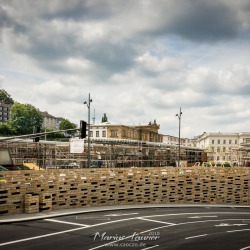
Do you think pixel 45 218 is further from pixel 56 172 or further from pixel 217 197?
pixel 217 197

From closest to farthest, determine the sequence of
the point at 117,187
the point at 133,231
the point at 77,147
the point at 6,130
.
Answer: the point at 133,231
the point at 117,187
the point at 77,147
the point at 6,130

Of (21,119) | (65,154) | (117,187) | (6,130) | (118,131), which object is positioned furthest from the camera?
(21,119)

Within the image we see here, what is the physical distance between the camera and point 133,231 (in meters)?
15.8

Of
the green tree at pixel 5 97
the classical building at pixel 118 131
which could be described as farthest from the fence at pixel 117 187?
the green tree at pixel 5 97

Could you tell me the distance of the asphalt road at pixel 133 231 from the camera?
43.8 feet

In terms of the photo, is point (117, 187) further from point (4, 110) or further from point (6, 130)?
point (4, 110)

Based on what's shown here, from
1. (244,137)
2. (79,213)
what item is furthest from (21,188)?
(244,137)

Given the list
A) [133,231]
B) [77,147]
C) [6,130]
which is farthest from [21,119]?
[133,231]

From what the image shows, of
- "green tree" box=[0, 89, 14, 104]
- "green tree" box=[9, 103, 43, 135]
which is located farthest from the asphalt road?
"green tree" box=[0, 89, 14, 104]

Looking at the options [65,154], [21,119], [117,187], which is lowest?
[117,187]

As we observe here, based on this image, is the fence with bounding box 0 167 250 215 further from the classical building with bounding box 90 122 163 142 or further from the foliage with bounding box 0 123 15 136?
the foliage with bounding box 0 123 15 136

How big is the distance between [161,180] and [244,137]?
147536 mm

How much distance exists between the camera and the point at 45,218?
1870cm

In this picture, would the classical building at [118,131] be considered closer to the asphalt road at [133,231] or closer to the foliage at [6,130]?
the foliage at [6,130]
